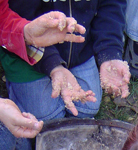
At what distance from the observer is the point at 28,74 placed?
4.36 feet

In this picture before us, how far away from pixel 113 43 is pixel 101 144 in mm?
486

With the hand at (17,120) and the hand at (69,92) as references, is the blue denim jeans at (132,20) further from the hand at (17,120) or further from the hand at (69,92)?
the hand at (17,120)

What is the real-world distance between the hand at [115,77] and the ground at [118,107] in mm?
410

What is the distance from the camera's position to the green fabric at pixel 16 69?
1.28 metres

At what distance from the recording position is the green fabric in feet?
4.19

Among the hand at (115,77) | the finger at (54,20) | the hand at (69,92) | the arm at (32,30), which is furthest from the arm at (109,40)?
the finger at (54,20)

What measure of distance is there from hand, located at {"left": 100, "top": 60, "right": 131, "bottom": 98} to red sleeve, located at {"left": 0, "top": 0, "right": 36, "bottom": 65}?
0.33 m

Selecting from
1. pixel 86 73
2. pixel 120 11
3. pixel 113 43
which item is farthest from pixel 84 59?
pixel 120 11

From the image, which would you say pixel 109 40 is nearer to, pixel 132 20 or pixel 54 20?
pixel 132 20

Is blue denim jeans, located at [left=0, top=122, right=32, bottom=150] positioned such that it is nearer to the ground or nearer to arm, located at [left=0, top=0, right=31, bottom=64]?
arm, located at [left=0, top=0, right=31, bottom=64]

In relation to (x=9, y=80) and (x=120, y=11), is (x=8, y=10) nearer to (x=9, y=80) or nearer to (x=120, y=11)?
(x=9, y=80)

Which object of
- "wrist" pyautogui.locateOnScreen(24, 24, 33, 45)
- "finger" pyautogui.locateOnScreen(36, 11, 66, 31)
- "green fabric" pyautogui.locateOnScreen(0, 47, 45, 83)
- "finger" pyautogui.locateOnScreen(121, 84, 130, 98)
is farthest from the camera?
"green fabric" pyautogui.locateOnScreen(0, 47, 45, 83)

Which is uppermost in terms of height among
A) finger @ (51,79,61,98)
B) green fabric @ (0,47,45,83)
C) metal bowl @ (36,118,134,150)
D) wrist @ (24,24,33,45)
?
wrist @ (24,24,33,45)

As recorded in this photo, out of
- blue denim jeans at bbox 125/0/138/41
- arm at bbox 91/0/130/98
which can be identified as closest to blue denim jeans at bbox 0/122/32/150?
arm at bbox 91/0/130/98
